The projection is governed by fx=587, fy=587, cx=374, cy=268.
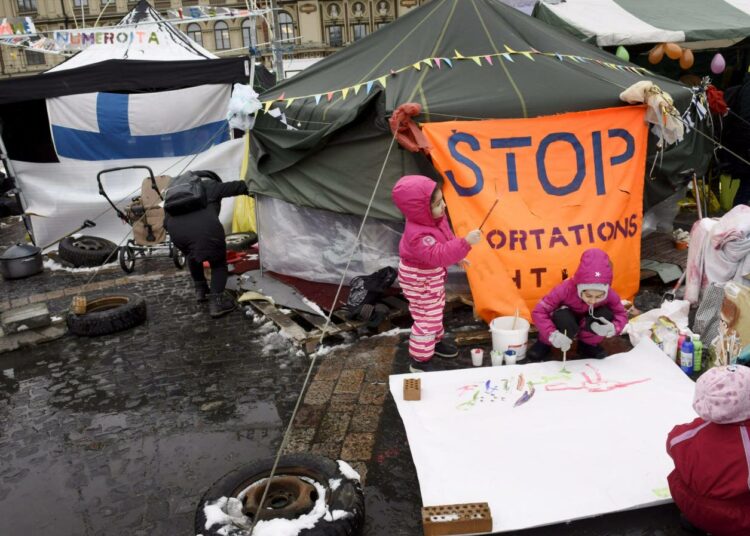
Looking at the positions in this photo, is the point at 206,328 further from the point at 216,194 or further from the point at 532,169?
the point at 532,169

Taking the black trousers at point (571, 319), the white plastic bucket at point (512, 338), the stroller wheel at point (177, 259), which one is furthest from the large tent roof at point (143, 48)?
the black trousers at point (571, 319)

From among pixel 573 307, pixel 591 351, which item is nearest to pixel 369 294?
pixel 573 307

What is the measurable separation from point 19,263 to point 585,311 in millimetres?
7611

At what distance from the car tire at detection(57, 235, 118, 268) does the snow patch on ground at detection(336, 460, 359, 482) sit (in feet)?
20.1

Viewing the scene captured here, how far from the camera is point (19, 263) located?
823cm

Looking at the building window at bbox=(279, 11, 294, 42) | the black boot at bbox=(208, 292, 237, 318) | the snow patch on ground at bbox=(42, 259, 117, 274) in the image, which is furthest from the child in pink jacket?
the building window at bbox=(279, 11, 294, 42)

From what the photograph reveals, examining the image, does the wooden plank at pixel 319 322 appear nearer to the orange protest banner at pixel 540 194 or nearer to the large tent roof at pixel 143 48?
the orange protest banner at pixel 540 194

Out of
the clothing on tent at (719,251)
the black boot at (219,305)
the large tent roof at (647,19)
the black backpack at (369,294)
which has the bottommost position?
the black boot at (219,305)

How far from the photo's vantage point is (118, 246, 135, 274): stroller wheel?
310 inches

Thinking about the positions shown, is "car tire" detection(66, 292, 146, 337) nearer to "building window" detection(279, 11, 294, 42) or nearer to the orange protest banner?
the orange protest banner

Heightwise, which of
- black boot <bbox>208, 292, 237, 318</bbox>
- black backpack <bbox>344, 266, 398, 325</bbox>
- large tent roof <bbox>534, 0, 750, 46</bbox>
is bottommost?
black boot <bbox>208, 292, 237, 318</bbox>

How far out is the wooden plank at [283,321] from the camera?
207 inches

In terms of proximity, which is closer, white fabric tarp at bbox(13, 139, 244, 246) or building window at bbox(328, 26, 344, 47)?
white fabric tarp at bbox(13, 139, 244, 246)

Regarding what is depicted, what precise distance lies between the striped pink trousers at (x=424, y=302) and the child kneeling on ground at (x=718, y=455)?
210 cm
